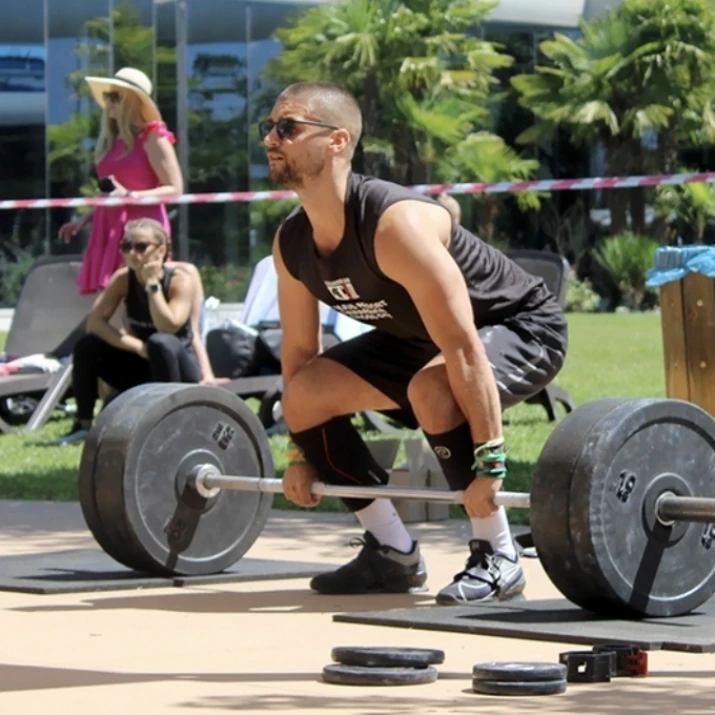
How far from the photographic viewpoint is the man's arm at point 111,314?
11.3m

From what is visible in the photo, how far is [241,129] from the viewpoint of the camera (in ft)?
94.6

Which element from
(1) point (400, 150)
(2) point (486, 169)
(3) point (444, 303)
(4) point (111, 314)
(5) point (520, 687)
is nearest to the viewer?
(5) point (520, 687)

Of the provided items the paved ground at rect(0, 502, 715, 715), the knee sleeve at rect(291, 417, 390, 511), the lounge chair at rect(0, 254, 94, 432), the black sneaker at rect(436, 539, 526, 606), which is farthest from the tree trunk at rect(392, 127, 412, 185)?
the black sneaker at rect(436, 539, 526, 606)

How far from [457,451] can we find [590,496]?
67 cm

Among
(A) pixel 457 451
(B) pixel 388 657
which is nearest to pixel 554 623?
(A) pixel 457 451

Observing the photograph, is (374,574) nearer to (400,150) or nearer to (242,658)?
(242,658)

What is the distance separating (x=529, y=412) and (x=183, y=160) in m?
15.9

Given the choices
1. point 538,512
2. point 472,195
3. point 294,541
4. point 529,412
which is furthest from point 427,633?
point 472,195

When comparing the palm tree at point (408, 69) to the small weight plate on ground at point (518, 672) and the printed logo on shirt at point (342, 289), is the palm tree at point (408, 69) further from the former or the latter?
the small weight plate on ground at point (518, 672)

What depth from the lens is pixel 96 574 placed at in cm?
655

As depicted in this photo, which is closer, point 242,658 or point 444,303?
point 242,658

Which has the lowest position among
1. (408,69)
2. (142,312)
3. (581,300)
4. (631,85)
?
(142,312)

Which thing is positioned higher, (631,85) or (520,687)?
(631,85)

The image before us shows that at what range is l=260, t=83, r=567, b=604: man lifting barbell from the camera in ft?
18.1
